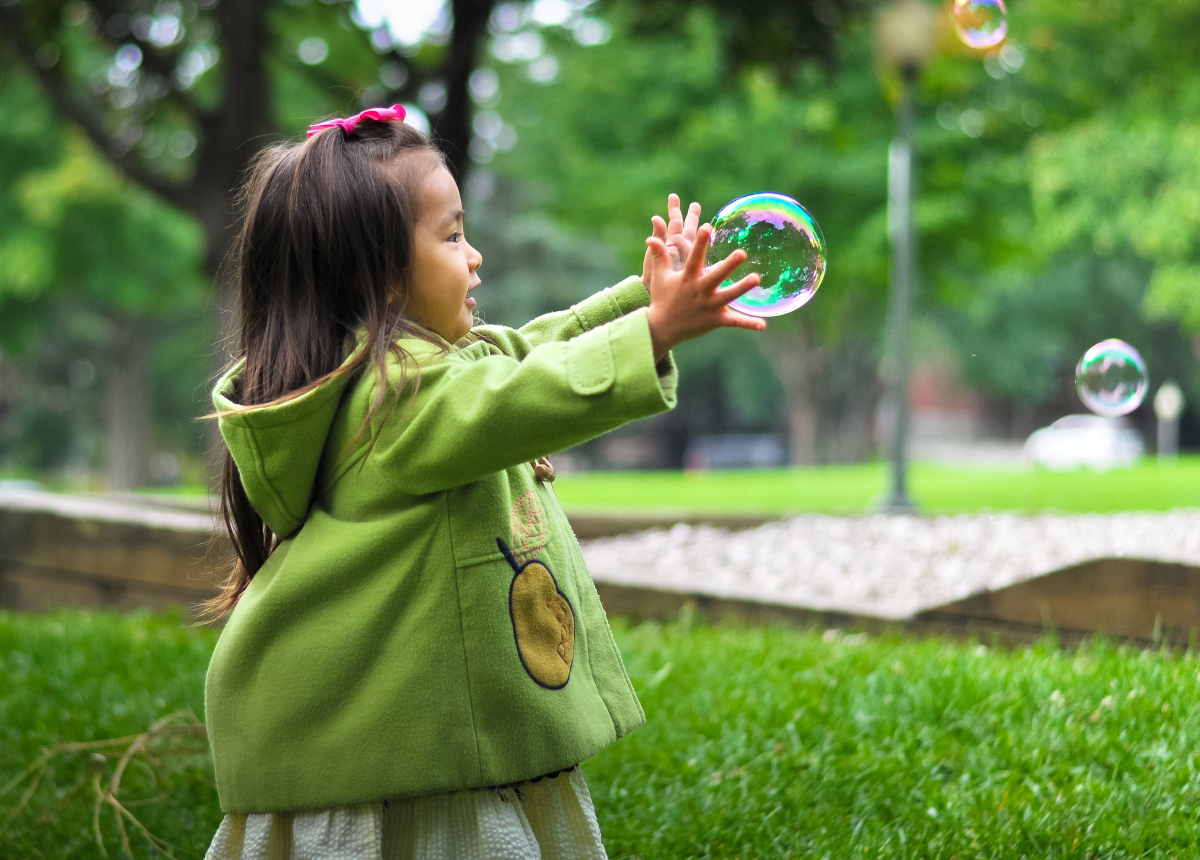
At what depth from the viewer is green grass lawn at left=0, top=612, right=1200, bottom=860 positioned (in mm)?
2666

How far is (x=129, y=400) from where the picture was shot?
89.1ft

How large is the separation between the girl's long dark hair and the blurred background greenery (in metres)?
0.37

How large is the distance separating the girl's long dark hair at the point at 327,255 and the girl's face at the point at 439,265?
0.06 feet

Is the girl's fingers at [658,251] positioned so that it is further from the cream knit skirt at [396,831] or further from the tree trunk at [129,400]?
the tree trunk at [129,400]

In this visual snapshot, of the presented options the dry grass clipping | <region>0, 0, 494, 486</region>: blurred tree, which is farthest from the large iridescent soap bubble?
<region>0, 0, 494, 486</region>: blurred tree

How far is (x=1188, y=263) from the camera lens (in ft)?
68.1

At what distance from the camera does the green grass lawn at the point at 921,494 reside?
A: 9672mm

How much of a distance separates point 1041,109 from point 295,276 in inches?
638

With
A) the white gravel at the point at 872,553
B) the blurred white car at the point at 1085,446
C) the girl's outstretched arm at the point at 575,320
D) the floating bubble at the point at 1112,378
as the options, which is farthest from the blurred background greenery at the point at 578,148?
the blurred white car at the point at 1085,446

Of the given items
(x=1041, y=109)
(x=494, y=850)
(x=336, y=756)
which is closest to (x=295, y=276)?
(x=336, y=756)

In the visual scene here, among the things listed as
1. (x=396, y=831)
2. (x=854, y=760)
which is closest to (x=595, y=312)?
(x=396, y=831)

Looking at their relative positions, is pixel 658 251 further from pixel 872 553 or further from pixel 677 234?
pixel 872 553

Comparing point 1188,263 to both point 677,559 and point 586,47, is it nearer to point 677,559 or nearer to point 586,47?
point 586,47

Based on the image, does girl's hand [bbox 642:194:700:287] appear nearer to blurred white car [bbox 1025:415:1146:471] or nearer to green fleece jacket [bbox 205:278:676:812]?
green fleece jacket [bbox 205:278:676:812]
